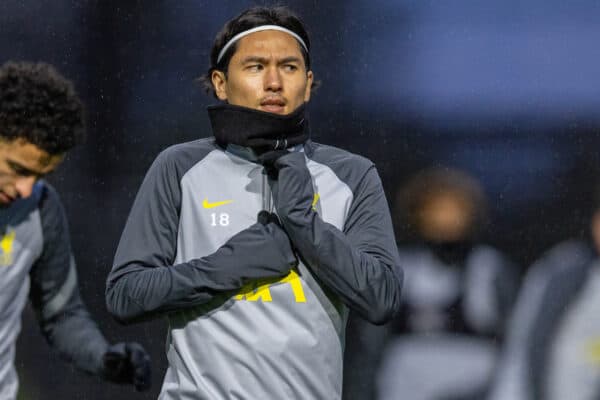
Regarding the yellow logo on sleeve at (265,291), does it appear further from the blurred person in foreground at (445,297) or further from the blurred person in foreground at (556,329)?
the blurred person in foreground at (556,329)

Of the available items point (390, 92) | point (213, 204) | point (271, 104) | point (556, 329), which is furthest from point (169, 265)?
point (556, 329)

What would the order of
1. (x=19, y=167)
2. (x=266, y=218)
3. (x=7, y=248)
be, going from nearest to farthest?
1. (x=266, y=218)
2. (x=19, y=167)
3. (x=7, y=248)

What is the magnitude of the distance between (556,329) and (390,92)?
953 mm

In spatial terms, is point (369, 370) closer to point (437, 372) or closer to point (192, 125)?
point (437, 372)

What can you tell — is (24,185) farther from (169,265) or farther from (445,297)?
(445,297)

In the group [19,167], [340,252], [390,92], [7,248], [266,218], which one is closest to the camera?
[340,252]

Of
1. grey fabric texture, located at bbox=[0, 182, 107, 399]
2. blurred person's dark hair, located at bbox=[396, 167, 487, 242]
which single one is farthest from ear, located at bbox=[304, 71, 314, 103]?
blurred person's dark hair, located at bbox=[396, 167, 487, 242]

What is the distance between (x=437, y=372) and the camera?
3367 mm

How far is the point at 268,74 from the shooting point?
2.14 meters

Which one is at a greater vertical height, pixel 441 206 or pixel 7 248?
pixel 7 248

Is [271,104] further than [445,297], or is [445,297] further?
[445,297]

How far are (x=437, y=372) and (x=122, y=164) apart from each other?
1223 mm

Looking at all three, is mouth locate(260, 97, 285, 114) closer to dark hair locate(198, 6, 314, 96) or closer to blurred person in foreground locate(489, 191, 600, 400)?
dark hair locate(198, 6, 314, 96)

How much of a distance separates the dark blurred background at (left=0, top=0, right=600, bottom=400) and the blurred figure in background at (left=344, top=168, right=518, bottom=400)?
6cm
